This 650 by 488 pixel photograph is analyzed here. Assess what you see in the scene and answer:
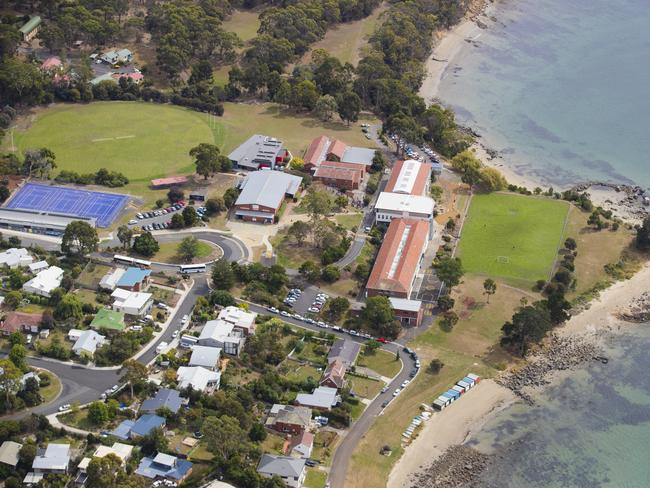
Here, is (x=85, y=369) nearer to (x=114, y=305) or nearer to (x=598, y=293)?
(x=114, y=305)

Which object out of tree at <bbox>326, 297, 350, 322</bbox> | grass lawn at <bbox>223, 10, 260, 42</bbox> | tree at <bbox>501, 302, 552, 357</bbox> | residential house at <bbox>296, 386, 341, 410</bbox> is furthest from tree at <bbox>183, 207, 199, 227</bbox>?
grass lawn at <bbox>223, 10, 260, 42</bbox>

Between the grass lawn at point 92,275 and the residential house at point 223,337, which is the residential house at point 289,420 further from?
the grass lawn at point 92,275

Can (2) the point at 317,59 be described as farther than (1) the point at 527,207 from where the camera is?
Yes

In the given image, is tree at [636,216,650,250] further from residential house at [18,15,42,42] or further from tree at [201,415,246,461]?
residential house at [18,15,42,42]

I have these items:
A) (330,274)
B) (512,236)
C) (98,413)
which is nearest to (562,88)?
(512,236)

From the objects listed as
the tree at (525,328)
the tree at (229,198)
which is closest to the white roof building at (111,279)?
the tree at (229,198)

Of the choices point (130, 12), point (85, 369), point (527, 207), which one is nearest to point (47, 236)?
point (85, 369)
